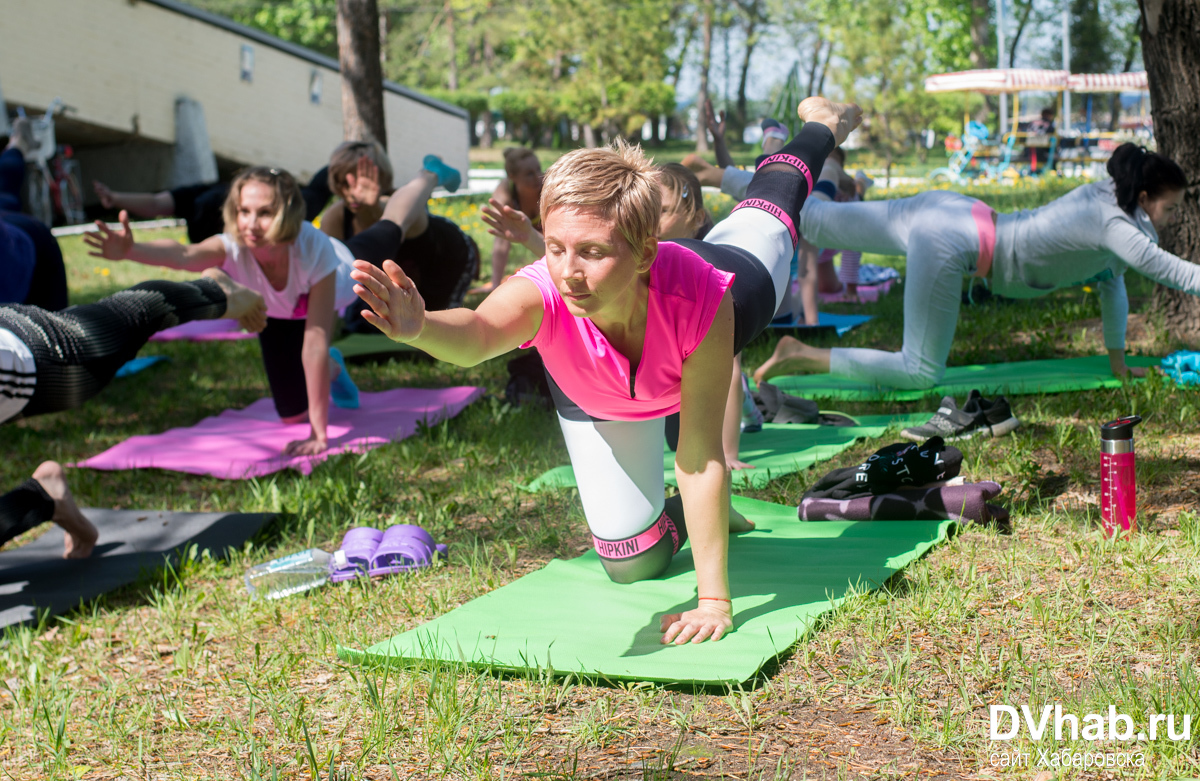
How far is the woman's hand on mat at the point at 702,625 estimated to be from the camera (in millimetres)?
2590

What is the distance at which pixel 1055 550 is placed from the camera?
121 inches

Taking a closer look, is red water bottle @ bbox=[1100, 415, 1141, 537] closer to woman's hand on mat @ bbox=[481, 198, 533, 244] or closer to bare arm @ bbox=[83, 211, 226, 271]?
woman's hand on mat @ bbox=[481, 198, 533, 244]

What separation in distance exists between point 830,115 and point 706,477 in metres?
1.86

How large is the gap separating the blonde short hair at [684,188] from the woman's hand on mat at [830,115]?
49 cm

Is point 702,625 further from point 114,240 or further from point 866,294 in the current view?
point 866,294

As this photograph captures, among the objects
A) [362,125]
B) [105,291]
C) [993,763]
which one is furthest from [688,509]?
[105,291]

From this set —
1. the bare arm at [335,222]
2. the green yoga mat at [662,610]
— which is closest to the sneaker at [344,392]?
the bare arm at [335,222]

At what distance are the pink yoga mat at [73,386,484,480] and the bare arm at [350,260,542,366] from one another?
2695 mm

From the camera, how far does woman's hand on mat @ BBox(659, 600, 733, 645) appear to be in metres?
2.59

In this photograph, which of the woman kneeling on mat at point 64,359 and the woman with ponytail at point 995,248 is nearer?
the woman kneeling on mat at point 64,359

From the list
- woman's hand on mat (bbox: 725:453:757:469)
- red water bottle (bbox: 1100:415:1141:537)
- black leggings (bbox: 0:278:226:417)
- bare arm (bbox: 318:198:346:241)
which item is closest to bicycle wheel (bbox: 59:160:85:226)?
bare arm (bbox: 318:198:346:241)

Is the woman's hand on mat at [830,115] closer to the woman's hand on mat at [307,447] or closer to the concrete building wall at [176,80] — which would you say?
the woman's hand on mat at [307,447]

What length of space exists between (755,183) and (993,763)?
2158 mm

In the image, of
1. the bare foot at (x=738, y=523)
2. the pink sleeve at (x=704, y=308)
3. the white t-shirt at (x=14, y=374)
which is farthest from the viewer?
the bare foot at (x=738, y=523)
